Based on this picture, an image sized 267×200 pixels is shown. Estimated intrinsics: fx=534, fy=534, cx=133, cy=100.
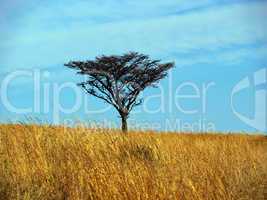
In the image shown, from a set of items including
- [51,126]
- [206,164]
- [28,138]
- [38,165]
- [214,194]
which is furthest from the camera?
[51,126]

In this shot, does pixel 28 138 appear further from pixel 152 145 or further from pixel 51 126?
pixel 152 145

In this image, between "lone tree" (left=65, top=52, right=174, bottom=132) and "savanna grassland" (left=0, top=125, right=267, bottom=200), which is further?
"lone tree" (left=65, top=52, right=174, bottom=132)

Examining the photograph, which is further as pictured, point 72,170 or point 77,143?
point 77,143

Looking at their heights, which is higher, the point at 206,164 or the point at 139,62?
the point at 139,62

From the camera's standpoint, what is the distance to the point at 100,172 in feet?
17.9

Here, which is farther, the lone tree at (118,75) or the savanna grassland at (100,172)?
the lone tree at (118,75)

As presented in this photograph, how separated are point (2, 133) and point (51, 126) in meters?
0.87

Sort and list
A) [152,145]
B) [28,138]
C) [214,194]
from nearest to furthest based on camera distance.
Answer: [214,194], [28,138], [152,145]

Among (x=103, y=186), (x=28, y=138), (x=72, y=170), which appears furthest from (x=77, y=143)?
(x=103, y=186)

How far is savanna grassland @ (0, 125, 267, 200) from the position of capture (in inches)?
210

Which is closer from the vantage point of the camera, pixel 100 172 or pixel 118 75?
pixel 100 172

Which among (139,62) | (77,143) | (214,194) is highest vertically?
(139,62)

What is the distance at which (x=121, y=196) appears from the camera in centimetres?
520

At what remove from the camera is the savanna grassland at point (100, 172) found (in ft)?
17.5
